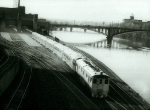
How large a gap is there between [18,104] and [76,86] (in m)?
9.13

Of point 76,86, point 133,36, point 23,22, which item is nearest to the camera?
point 76,86

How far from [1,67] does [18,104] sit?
14.3 m

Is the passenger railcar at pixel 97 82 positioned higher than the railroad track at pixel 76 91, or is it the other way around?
the passenger railcar at pixel 97 82

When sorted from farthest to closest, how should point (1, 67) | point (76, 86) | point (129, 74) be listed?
point (129, 74) → point (1, 67) → point (76, 86)

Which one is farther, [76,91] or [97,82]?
[76,91]

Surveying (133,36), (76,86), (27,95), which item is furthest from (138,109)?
(133,36)

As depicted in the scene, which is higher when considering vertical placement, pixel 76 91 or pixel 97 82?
pixel 97 82

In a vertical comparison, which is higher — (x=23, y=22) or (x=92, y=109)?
(x=23, y=22)

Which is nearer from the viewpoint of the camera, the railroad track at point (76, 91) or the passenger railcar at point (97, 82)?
the railroad track at point (76, 91)

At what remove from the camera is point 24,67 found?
4078cm

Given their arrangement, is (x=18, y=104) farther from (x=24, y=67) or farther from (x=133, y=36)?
(x=133, y=36)

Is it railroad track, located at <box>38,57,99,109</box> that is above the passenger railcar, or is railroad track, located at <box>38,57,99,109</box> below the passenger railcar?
below

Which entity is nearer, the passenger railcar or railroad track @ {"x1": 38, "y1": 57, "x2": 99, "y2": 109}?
railroad track @ {"x1": 38, "y1": 57, "x2": 99, "y2": 109}

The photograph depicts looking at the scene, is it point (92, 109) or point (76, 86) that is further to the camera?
point (76, 86)
